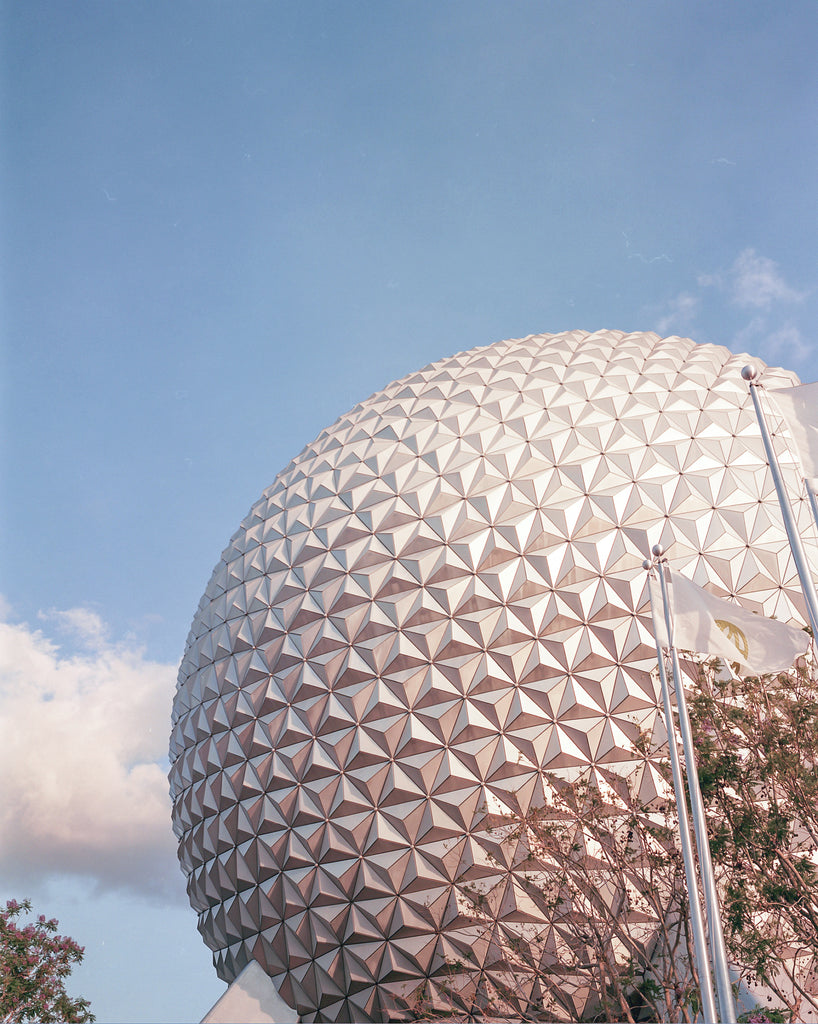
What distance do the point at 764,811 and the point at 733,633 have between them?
395cm

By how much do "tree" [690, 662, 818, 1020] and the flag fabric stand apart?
5.39ft

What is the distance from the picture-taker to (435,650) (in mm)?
16750

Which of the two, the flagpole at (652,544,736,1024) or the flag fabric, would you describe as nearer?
the flagpole at (652,544,736,1024)

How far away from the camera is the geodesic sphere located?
615 inches

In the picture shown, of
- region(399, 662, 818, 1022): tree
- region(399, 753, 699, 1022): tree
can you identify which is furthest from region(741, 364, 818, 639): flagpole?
region(399, 753, 699, 1022): tree

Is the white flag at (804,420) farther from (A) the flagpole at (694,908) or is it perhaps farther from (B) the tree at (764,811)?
(B) the tree at (764,811)

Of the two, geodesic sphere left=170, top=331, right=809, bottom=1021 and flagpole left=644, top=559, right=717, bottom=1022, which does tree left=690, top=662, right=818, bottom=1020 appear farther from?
geodesic sphere left=170, top=331, right=809, bottom=1021

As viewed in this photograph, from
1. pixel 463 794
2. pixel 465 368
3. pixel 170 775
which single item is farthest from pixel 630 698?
pixel 170 775

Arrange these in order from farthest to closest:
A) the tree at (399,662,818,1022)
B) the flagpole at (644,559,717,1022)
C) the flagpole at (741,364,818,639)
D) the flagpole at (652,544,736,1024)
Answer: the tree at (399,662,818,1022) → the flagpole at (644,559,717,1022) → the flagpole at (652,544,736,1024) → the flagpole at (741,364,818,639)

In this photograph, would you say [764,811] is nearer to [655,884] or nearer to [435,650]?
[655,884]

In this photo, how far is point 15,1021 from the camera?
16.1m

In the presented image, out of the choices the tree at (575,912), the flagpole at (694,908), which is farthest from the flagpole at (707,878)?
the tree at (575,912)

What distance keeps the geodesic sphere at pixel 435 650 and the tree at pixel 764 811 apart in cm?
240

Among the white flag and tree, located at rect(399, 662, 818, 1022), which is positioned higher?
the white flag
